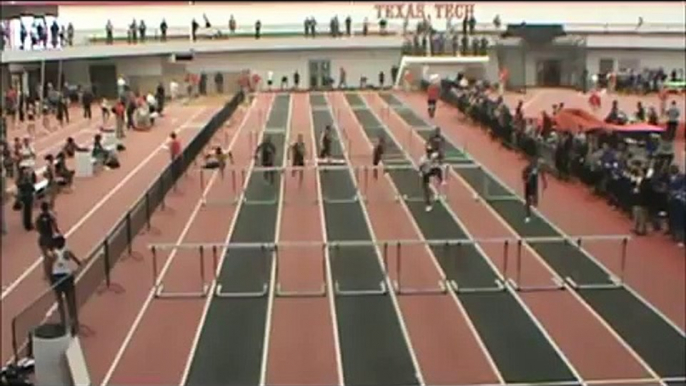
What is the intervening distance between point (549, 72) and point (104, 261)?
120 feet

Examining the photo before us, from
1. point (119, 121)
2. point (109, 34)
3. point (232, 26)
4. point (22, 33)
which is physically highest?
point (22, 33)

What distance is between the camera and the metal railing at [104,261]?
35.7 ft

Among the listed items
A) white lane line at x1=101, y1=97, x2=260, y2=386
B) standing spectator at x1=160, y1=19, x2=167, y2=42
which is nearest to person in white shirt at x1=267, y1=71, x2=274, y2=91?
standing spectator at x1=160, y1=19, x2=167, y2=42

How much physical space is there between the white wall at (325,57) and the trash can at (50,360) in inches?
1508

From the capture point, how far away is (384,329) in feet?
38.7

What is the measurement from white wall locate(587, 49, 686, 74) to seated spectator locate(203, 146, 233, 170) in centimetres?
2771

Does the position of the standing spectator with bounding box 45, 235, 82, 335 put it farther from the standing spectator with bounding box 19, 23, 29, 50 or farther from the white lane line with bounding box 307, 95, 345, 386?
the standing spectator with bounding box 19, 23, 29, 50

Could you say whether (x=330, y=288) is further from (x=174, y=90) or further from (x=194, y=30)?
(x=194, y=30)

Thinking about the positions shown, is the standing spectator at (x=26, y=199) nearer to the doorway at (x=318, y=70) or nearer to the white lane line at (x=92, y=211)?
the white lane line at (x=92, y=211)

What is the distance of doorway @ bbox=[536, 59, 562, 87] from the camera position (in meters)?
47.2

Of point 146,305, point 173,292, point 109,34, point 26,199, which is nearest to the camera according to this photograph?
point 146,305

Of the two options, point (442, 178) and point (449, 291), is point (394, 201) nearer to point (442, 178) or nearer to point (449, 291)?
point (442, 178)

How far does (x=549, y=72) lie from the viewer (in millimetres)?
47531

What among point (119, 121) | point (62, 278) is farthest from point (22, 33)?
point (119, 121)
